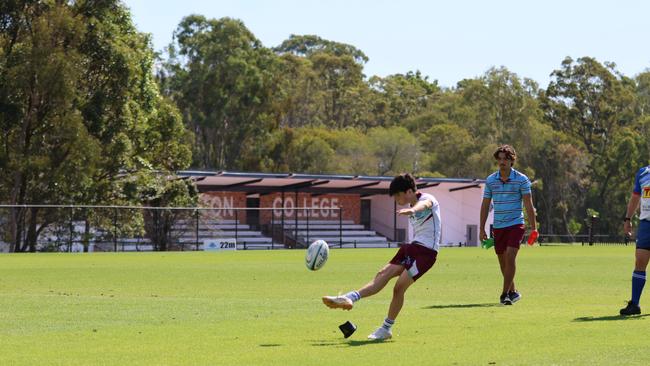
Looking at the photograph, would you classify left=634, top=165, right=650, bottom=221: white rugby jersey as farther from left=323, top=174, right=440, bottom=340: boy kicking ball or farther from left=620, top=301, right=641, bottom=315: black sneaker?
left=323, top=174, right=440, bottom=340: boy kicking ball

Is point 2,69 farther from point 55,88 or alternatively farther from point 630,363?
point 630,363

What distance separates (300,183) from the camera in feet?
252

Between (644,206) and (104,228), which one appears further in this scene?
(104,228)

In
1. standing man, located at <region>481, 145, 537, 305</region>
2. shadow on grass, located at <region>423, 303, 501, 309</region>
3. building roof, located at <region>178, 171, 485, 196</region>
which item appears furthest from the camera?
building roof, located at <region>178, 171, 485, 196</region>

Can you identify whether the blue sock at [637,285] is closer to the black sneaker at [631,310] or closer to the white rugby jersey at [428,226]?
the black sneaker at [631,310]

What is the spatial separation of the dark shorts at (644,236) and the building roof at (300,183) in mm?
54104

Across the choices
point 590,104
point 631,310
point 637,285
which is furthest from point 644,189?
point 590,104

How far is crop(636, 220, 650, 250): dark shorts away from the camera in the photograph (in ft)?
47.5

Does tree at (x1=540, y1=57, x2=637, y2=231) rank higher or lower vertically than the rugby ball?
higher

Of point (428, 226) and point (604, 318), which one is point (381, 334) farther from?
point (604, 318)

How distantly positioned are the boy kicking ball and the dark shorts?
3.51 m

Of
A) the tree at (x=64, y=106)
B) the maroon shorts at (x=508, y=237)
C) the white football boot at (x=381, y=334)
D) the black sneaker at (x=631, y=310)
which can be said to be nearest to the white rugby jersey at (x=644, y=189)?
the black sneaker at (x=631, y=310)

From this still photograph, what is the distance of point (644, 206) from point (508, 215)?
99.2 inches

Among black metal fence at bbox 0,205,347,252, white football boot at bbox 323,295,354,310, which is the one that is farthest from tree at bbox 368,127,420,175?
white football boot at bbox 323,295,354,310
